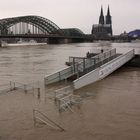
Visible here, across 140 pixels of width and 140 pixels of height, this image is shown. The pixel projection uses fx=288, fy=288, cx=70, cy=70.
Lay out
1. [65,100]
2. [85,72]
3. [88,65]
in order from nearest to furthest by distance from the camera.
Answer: [65,100]
[85,72]
[88,65]

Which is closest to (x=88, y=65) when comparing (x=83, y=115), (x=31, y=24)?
(x=83, y=115)

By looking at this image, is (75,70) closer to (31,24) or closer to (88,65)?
(88,65)

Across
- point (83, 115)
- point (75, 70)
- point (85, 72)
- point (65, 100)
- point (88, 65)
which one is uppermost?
point (88, 65)

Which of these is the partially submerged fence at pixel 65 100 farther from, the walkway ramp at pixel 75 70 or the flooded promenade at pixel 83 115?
the walkway ramp at pixel 75 70

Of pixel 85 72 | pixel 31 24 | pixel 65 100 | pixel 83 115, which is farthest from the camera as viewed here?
pixel 31 24

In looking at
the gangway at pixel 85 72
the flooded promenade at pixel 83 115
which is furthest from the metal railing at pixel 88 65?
the flooded promenade at pixel 83 115

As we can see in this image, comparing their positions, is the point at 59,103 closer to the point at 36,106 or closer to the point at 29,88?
the point at 36,106

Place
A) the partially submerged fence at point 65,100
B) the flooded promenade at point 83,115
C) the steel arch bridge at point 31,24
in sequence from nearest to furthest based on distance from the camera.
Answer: the flooded promenade at point 83,115 < the partially submerged fence at point 65,100 < the steel arch bridge at point 31,24

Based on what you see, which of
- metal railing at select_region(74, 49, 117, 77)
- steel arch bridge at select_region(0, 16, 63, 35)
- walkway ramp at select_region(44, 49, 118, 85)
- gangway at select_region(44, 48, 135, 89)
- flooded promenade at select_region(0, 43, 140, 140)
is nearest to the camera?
flooded promenade at select_region(0, 43, 140, 140)

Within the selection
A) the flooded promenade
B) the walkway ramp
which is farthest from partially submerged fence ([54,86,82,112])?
the walkway ramp

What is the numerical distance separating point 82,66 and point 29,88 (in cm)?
579

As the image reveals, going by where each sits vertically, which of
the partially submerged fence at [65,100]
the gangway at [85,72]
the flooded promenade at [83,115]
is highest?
the gangway at [85,72]

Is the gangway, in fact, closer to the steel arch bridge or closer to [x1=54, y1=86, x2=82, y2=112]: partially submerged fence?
[x1=54, y1=86, x2=82, y2=112]: partially submerged fence

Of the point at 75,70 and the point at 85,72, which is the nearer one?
the point at 85,72
